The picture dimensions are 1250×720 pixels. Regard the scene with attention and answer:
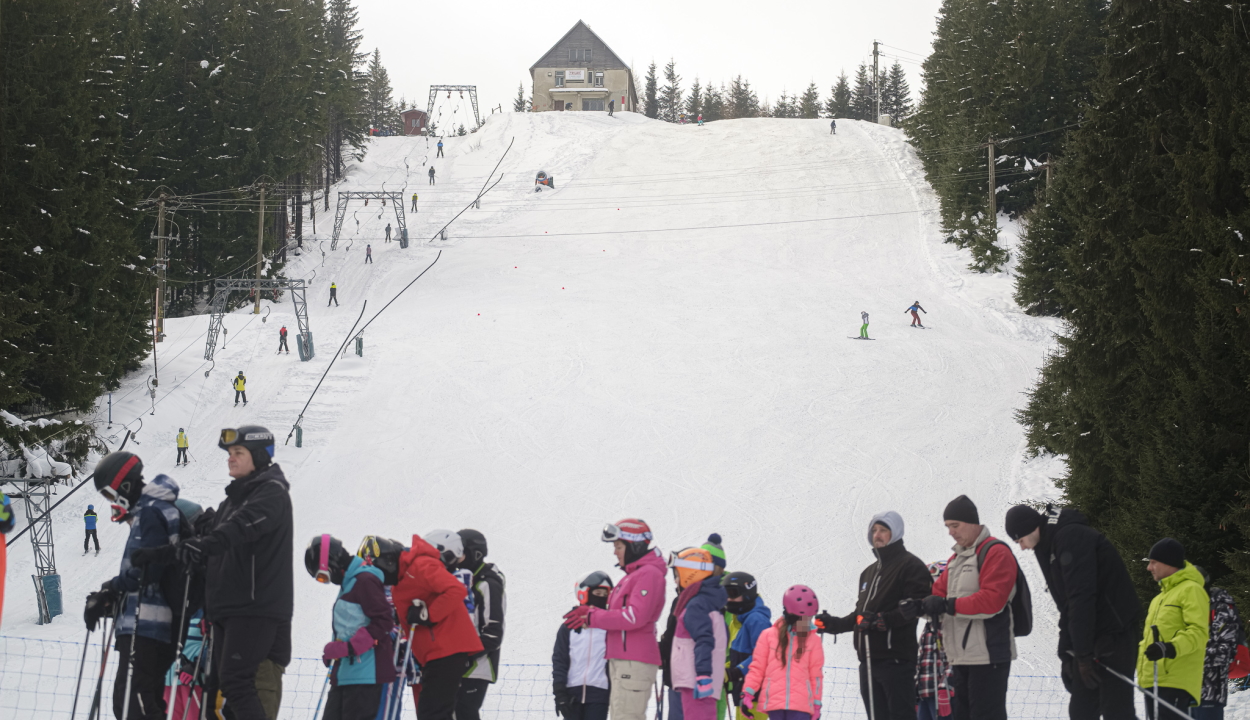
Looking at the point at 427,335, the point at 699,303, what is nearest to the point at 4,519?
the point at 427,335

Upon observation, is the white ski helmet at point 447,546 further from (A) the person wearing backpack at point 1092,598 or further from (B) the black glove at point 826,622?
(A) the person wearing backpack at point 1092,598

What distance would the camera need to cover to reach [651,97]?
103375 mm

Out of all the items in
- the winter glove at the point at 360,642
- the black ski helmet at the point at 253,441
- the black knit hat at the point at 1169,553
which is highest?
the black ski helmet at the point at 253,441

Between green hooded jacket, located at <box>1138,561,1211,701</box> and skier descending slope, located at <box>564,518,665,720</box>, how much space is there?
2.92 metres

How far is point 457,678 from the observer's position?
5.68m

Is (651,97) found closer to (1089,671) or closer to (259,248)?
(259,248)

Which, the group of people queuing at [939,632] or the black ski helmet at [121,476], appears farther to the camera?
the group of people queuing at [939,632]

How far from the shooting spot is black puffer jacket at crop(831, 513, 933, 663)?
5785mm

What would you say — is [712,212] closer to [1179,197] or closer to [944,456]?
[944,456]

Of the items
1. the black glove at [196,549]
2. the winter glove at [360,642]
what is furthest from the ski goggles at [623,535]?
the black glove at [196,549]

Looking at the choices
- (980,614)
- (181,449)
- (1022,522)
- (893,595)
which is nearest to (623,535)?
(893,595)

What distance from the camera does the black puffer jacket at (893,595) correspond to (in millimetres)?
5785

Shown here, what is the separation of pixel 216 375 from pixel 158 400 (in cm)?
225

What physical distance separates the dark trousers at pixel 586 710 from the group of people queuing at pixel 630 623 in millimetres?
18
